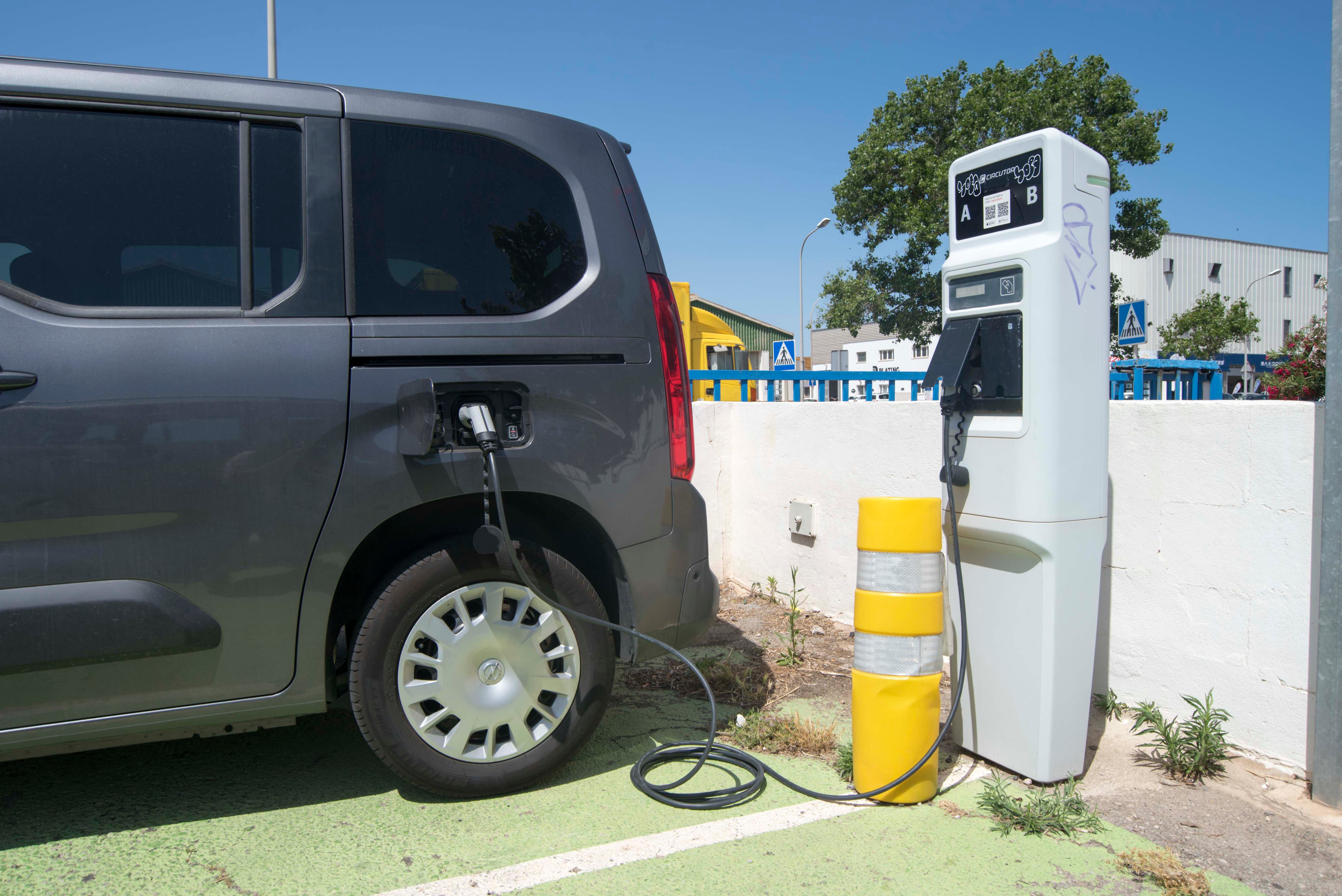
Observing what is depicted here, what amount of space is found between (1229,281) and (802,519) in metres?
67.2

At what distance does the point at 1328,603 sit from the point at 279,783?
139 inches

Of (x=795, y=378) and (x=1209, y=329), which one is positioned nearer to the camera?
(x=795, y=378)

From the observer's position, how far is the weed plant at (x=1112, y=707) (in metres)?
3.45

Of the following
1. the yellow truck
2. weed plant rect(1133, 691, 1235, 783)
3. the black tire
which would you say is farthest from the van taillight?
the yellow truck

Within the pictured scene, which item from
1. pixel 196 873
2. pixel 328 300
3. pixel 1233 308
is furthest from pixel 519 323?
pixel 1233 308

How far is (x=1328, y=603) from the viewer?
A: 8.86 ft

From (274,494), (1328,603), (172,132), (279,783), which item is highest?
(172,132)

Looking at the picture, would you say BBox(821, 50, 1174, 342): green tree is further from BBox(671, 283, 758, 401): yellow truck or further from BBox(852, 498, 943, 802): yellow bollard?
BBox(852, 498, 943, 802): yellow bollard

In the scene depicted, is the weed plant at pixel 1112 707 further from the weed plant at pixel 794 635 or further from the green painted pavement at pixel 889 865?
the weed plant at pixel 794 635

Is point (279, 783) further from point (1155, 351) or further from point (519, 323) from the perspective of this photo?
point (1155, 351)

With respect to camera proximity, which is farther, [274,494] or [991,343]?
[991,343]

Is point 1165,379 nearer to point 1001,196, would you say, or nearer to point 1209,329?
point 1001,196

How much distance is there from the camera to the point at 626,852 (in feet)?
8.40

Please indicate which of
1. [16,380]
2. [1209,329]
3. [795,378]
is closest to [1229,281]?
[1209,329]
